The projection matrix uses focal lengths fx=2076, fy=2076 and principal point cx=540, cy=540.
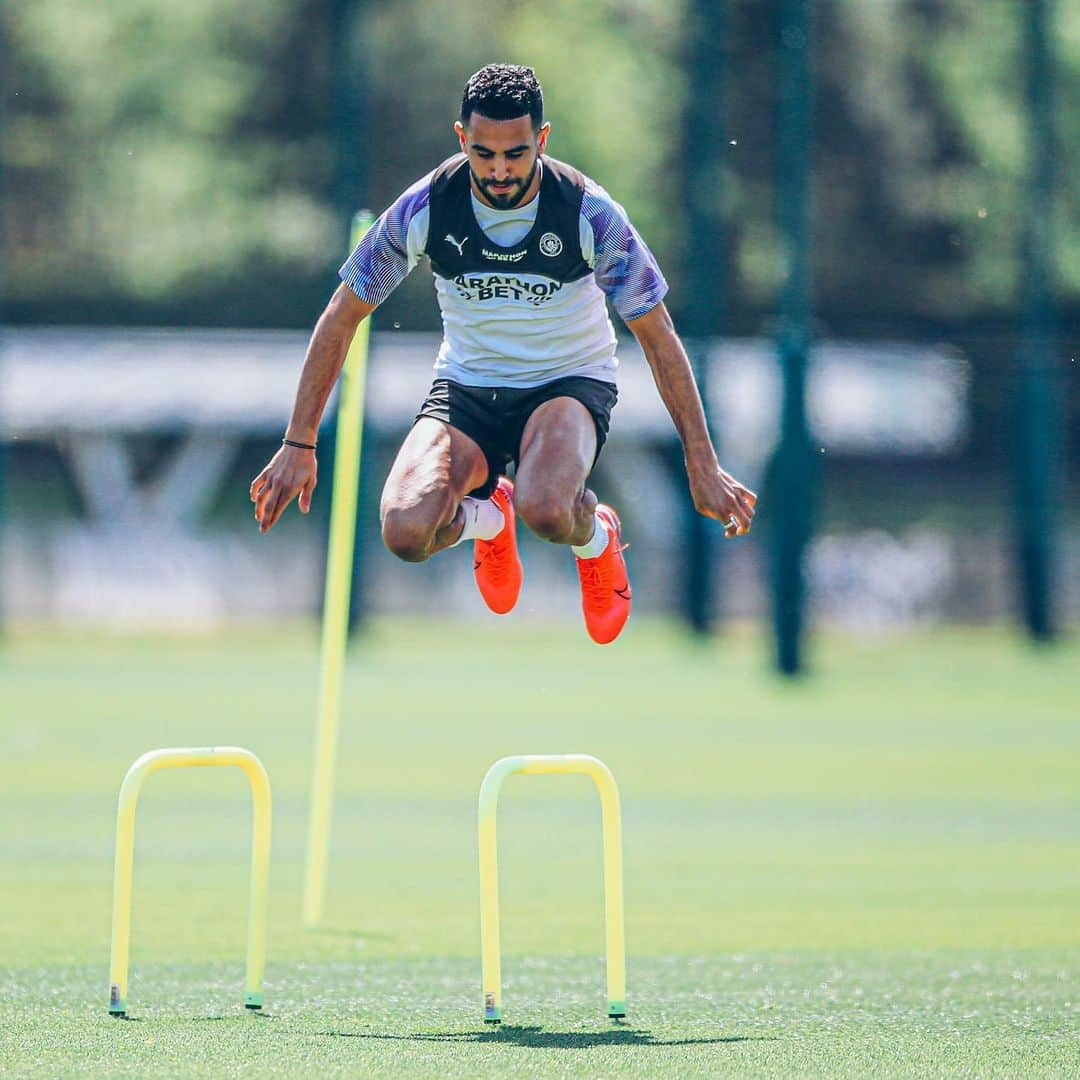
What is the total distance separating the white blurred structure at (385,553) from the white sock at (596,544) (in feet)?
54.3

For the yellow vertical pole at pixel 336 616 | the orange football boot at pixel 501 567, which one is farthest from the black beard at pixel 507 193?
the yellow vertical pole at pixel 336 616

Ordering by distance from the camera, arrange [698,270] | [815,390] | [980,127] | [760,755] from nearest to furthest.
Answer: [760,755], [815,390], [698,270], [980,127]

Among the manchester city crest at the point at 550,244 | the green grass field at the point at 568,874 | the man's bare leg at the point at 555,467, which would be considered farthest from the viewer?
the man's bare leg at the point at 555,467

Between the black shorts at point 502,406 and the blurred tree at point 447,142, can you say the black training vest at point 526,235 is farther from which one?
the blurred tree at point 447,142

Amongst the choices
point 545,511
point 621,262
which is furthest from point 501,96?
point 545,511

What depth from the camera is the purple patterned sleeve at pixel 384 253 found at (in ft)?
24.5

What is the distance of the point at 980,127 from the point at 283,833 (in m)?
20.1

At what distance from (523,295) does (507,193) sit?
0.53 m

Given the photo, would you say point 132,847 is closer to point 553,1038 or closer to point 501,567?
point 553,1038

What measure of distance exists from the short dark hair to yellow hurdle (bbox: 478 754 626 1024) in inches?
87.4

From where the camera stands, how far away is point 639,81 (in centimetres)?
4191

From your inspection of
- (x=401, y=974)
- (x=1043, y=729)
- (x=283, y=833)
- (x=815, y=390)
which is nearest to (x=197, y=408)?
(x=815, y=390)

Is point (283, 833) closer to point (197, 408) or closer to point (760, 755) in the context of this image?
point (760, 755)

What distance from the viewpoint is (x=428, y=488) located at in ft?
24.9
